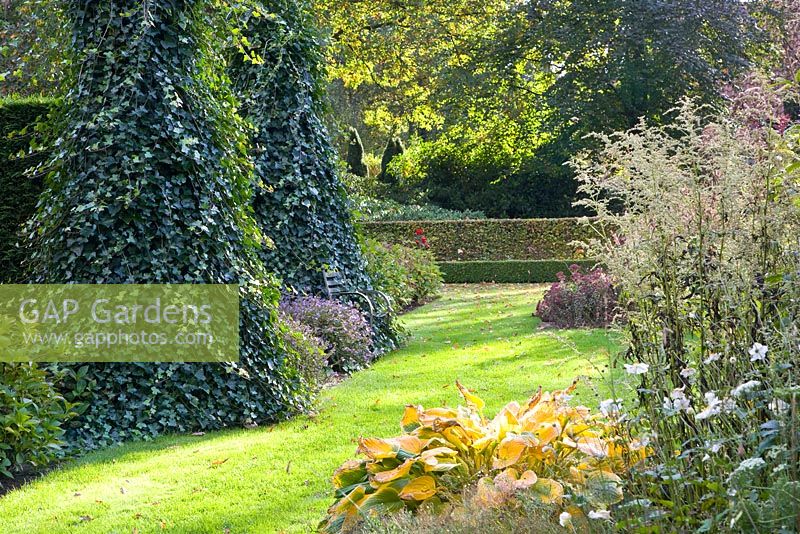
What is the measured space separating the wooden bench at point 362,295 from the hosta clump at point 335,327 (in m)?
0.31

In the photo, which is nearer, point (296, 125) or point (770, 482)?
point (770, 482)

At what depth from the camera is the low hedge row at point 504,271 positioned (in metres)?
17.6

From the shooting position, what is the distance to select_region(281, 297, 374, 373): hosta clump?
25.6 feet

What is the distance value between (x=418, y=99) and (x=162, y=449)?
1860cm

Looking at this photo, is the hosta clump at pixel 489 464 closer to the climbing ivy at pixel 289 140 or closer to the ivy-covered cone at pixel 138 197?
the ivy-covered cone at pixel 138 197

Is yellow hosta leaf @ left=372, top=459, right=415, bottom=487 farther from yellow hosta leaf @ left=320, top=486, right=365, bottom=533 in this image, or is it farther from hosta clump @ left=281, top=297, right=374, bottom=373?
hosta clump @ left=281, top=297, right=374, bottom=373

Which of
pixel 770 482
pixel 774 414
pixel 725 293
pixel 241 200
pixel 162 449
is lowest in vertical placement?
pixel 162 449

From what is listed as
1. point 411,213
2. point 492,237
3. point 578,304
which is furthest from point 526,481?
point 411,213

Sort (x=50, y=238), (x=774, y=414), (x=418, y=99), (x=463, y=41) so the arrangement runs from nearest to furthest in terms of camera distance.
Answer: (x=774, y=414)
(x=50, y=238)
(x=463, y=41)
(x=418, y=99)

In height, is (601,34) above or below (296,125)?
above

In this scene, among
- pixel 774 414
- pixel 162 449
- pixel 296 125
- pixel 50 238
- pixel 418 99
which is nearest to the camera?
pixel 774 414

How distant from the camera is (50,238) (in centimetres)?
575

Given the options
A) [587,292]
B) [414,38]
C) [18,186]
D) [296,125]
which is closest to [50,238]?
[18,186]

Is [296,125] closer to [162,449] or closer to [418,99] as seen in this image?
[162,449]
